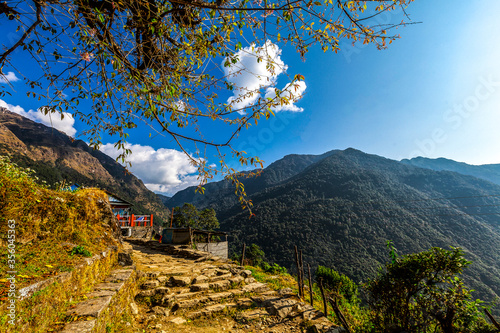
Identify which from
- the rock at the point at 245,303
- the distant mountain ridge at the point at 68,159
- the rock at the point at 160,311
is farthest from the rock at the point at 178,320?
the distant mountain ridge at the point at 68,159

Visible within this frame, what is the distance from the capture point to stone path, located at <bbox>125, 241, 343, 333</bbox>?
3.91 metres

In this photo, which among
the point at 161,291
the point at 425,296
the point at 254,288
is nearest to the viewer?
the point at 425,296

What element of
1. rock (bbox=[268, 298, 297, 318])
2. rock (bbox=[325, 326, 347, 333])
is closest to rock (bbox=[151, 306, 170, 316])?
rock (bbox=[268, 298, 297, 318])

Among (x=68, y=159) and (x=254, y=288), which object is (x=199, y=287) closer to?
(x=254, y=288)

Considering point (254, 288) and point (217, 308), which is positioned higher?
point (217, 308)

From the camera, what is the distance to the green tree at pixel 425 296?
320 cm

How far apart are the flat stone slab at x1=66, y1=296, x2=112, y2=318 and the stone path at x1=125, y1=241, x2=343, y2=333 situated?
51.2 inches

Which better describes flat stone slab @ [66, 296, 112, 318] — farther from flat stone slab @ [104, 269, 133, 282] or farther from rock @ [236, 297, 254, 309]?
rock @ [236, 297, 254, 309]

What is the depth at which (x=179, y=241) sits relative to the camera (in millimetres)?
19781

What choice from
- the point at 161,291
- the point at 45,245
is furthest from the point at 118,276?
the point at 45,245

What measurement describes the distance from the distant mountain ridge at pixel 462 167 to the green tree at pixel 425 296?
20865 cm

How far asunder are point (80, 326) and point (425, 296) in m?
5.53

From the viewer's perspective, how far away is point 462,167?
174125 mm

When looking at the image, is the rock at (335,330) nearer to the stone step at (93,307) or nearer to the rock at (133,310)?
the rock at (133,310)
